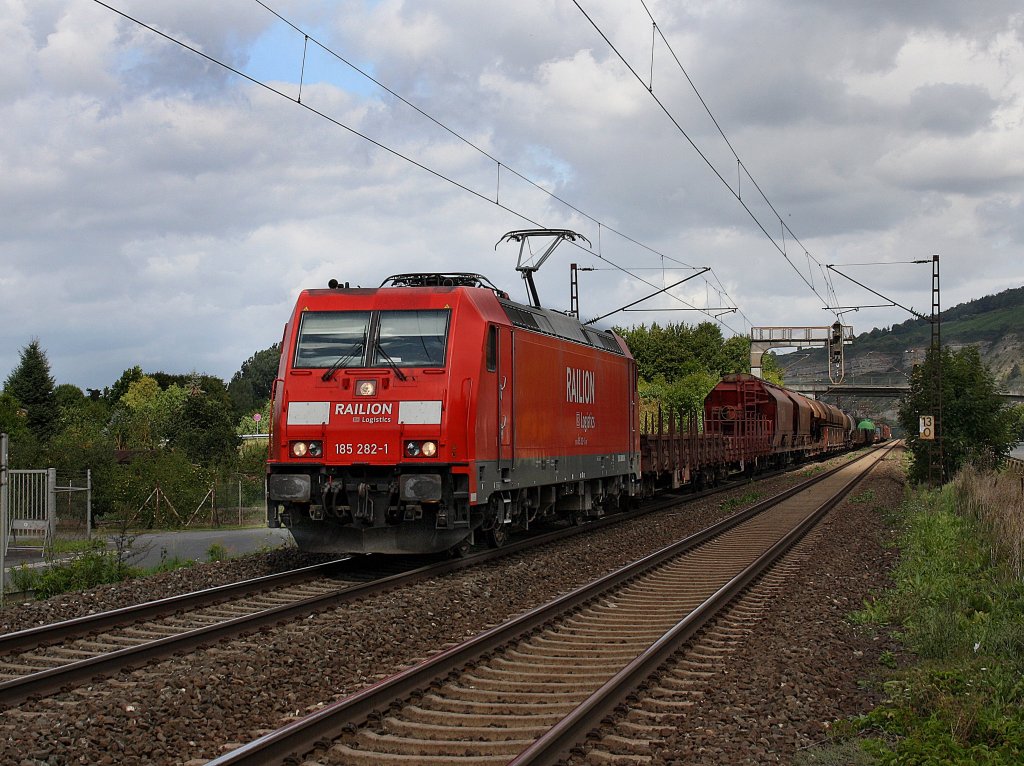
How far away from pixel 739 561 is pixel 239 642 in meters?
8.46

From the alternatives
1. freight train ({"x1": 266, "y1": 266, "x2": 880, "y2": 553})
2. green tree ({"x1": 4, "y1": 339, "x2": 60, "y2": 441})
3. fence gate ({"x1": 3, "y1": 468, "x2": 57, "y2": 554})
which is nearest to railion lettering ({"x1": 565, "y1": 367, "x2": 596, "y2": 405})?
freight train ({"x1": 266, "y1": 266, "x2": 880, "y2": 553})

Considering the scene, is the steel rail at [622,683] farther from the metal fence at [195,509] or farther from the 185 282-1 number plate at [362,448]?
the metal fence at [195,509]

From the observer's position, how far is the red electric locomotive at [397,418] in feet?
43.3

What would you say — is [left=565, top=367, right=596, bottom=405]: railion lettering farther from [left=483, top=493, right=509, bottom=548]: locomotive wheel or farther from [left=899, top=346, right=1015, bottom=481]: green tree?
[left=899, top=346, right=1015, bottom=481]: green tree

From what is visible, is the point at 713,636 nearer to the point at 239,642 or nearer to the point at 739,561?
the point at 239,642

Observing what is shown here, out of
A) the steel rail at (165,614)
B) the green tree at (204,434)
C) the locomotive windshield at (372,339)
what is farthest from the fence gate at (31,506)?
the green tree at (204,434)

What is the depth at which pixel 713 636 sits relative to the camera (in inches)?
396

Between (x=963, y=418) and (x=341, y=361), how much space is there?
26184 mm

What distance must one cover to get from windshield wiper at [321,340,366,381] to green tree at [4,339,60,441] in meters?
58.9

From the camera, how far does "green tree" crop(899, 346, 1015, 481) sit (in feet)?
110

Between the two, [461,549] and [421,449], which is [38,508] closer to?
[461,549]

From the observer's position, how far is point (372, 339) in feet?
45.3

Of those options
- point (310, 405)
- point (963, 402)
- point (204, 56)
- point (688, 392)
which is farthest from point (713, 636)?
point (688, 392)

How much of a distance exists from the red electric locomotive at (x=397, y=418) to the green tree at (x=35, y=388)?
58741 mm
